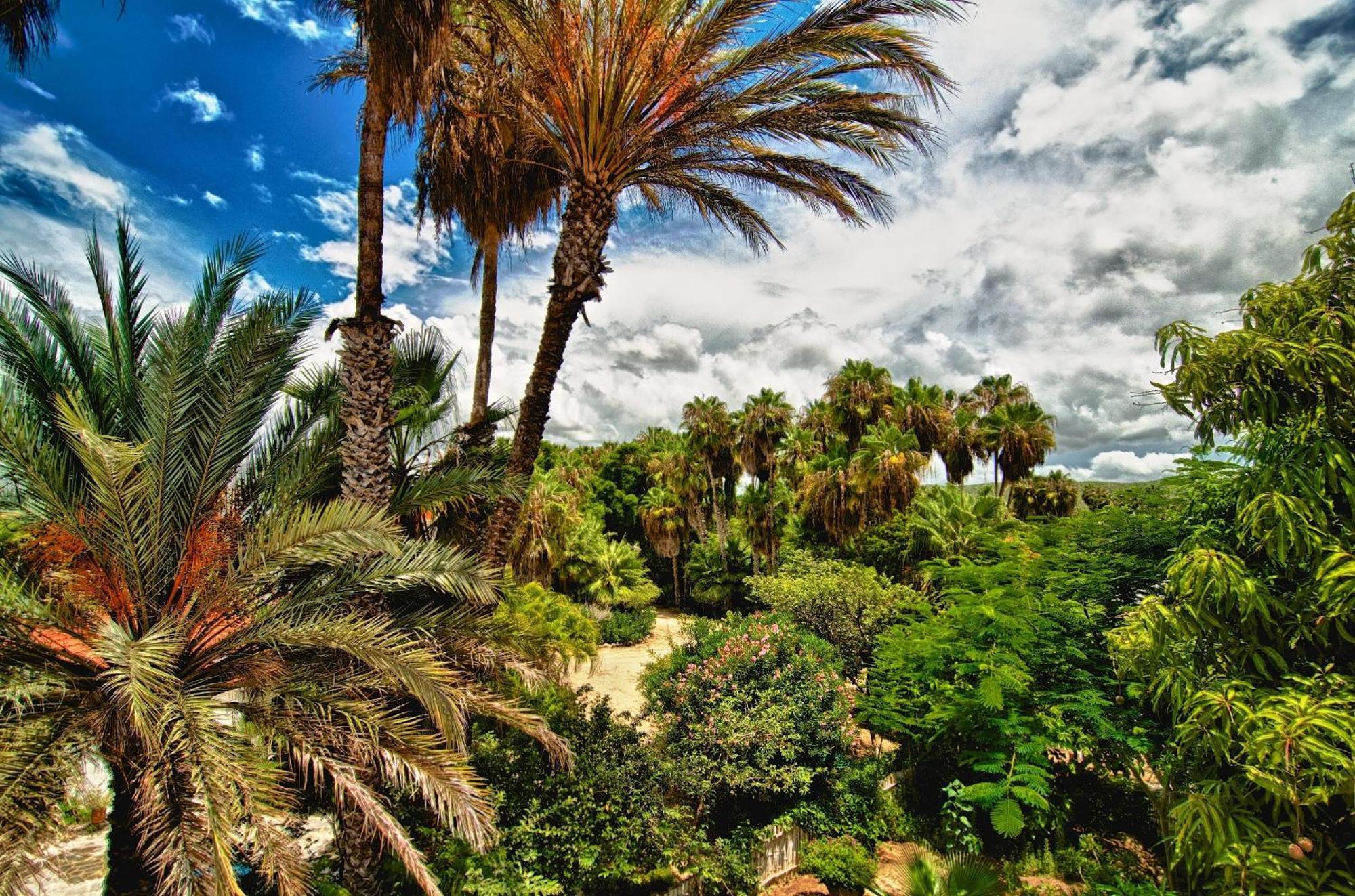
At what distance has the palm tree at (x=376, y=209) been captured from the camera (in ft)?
18.6

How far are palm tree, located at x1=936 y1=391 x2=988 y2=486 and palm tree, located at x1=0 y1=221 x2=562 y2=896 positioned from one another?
71.7 ft

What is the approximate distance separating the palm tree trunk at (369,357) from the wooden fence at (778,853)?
7.66 m

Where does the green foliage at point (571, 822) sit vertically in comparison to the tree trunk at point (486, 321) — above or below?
below

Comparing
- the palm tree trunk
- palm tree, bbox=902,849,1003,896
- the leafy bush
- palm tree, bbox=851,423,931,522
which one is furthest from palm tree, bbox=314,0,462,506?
palm tree, bbox=851,423,931,522

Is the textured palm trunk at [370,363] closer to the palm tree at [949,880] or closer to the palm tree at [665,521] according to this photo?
the palm tree at [949,880]

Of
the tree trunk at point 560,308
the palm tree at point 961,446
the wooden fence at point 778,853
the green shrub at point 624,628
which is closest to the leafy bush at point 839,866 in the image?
the wooden fence at point 778,853

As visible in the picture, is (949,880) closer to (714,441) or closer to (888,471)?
(888,471)

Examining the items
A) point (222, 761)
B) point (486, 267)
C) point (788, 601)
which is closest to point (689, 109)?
point (486, 267)

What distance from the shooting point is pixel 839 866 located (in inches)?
349

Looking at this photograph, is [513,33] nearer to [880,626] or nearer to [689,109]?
[689,109]

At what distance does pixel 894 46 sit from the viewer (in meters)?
6.33

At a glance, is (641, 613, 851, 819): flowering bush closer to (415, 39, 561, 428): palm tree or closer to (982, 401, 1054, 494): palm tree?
(415, 39, 561, 428): palm tree

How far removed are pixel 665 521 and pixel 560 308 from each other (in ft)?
69.2

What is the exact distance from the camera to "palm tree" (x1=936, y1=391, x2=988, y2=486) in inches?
916
